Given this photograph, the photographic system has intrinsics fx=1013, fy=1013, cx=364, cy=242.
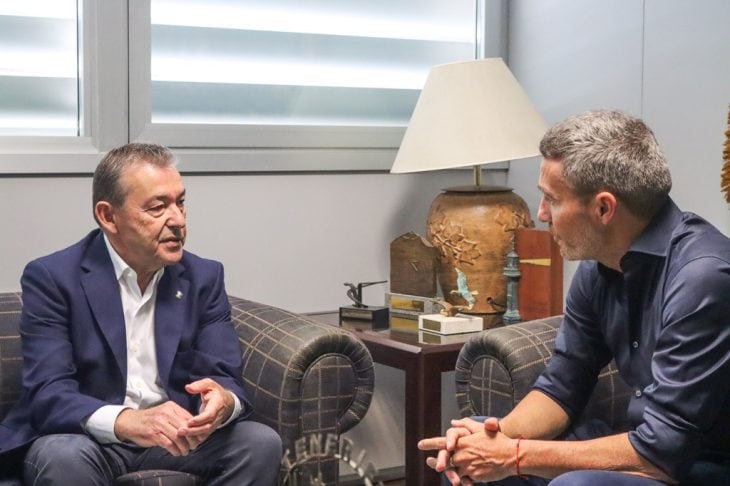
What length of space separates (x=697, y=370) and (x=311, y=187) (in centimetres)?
185

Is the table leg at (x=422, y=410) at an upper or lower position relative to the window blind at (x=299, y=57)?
lower

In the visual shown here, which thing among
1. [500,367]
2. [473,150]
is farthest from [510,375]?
[473,150]

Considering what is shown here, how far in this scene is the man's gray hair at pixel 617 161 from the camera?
206 centimetres

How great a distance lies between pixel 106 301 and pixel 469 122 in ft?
4.34

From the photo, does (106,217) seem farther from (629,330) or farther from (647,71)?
(647,71)

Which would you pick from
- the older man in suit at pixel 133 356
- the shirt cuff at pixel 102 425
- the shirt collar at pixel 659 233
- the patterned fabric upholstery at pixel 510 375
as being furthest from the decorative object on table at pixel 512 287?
the shirt cuff at pixel 102 425

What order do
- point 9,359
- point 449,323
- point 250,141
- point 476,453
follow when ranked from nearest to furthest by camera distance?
point 476,453 < point 9,359 < point 449,323 < point 250,141

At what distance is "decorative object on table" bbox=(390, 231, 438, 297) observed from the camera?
325 cm

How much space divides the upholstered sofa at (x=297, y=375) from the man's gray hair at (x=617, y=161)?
780 mm

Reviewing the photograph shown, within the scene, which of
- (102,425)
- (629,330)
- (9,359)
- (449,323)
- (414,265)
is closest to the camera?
(629,330)

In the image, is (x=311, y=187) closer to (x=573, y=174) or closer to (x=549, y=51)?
(x=549, y=51)

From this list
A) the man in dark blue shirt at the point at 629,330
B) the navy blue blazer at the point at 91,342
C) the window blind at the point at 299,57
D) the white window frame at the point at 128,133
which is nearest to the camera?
the man in dark blue shirt at the point at 629,330

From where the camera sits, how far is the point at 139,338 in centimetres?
254

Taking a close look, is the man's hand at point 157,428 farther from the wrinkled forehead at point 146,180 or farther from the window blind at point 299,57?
the window blind at point 299,57
